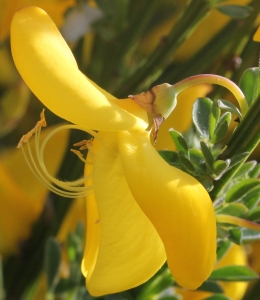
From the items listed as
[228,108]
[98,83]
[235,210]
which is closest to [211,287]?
[235,210]

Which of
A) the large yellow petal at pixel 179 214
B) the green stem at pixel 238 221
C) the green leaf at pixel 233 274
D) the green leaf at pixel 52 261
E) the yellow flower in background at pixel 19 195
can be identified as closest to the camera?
the large yellow petal at pixel 179 214

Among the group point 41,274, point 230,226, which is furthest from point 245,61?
point 41,274

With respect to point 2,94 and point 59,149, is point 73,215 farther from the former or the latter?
point 2,94

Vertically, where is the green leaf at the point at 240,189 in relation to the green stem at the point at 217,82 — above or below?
below

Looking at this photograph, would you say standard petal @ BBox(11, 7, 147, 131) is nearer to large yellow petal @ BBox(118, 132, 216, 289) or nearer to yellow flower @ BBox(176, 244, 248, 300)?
large yellow petal @ BBox(118, 132, 216, 289)

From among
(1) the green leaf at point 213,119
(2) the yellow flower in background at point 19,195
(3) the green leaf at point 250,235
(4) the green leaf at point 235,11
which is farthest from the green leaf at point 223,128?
(2) the yellow flower in background at point 19,195

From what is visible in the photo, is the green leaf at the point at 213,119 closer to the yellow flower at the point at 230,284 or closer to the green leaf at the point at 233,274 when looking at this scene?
the green leaf at the point at 233,274

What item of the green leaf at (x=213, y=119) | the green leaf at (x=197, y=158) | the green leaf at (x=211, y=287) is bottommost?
the green leaf at (x=211, y=287)

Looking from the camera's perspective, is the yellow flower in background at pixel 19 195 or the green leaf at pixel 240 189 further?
the yellow flower in background at pixel 19 195

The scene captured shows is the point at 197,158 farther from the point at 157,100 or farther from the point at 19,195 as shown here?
the point at 19,195
